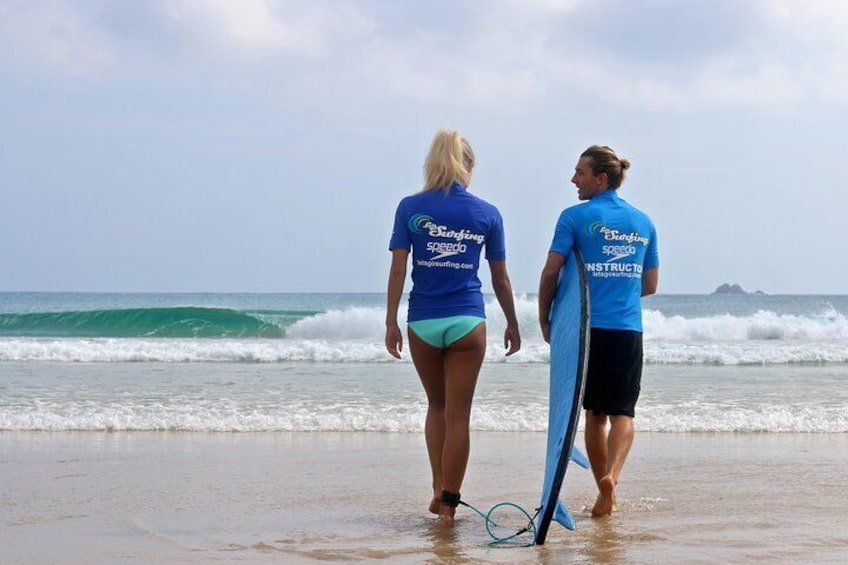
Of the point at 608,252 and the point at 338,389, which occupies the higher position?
the point at 608,252

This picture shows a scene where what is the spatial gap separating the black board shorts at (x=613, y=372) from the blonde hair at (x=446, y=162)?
3.07 ft

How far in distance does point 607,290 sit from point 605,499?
0.97 meters

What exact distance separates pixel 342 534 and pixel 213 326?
26636 millimetres

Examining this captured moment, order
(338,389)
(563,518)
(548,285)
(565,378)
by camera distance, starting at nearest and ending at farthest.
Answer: (563,518) → (565,378) → (548,285) → (338,389)

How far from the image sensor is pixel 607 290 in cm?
456

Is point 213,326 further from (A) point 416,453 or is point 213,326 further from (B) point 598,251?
(B) point 598,251

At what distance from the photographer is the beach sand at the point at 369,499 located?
13.0 ft

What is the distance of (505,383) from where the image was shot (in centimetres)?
1154

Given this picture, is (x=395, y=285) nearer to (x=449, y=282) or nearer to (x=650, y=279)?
(x=449, y=282)

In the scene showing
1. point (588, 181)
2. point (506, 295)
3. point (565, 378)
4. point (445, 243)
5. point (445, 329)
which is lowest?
point (565, 378)

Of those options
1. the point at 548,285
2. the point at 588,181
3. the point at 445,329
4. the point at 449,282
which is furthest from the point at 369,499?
the point at 588,181

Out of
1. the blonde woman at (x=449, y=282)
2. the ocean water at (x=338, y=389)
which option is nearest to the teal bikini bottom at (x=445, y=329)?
the blonde woman at (x=449, y=282)

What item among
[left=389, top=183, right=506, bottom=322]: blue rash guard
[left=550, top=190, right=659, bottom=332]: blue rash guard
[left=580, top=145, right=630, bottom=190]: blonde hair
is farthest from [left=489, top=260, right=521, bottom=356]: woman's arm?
[left=580, top=145, right=630, bottom=190]: blonde hair

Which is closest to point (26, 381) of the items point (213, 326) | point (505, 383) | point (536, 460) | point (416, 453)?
point (505, 383)
